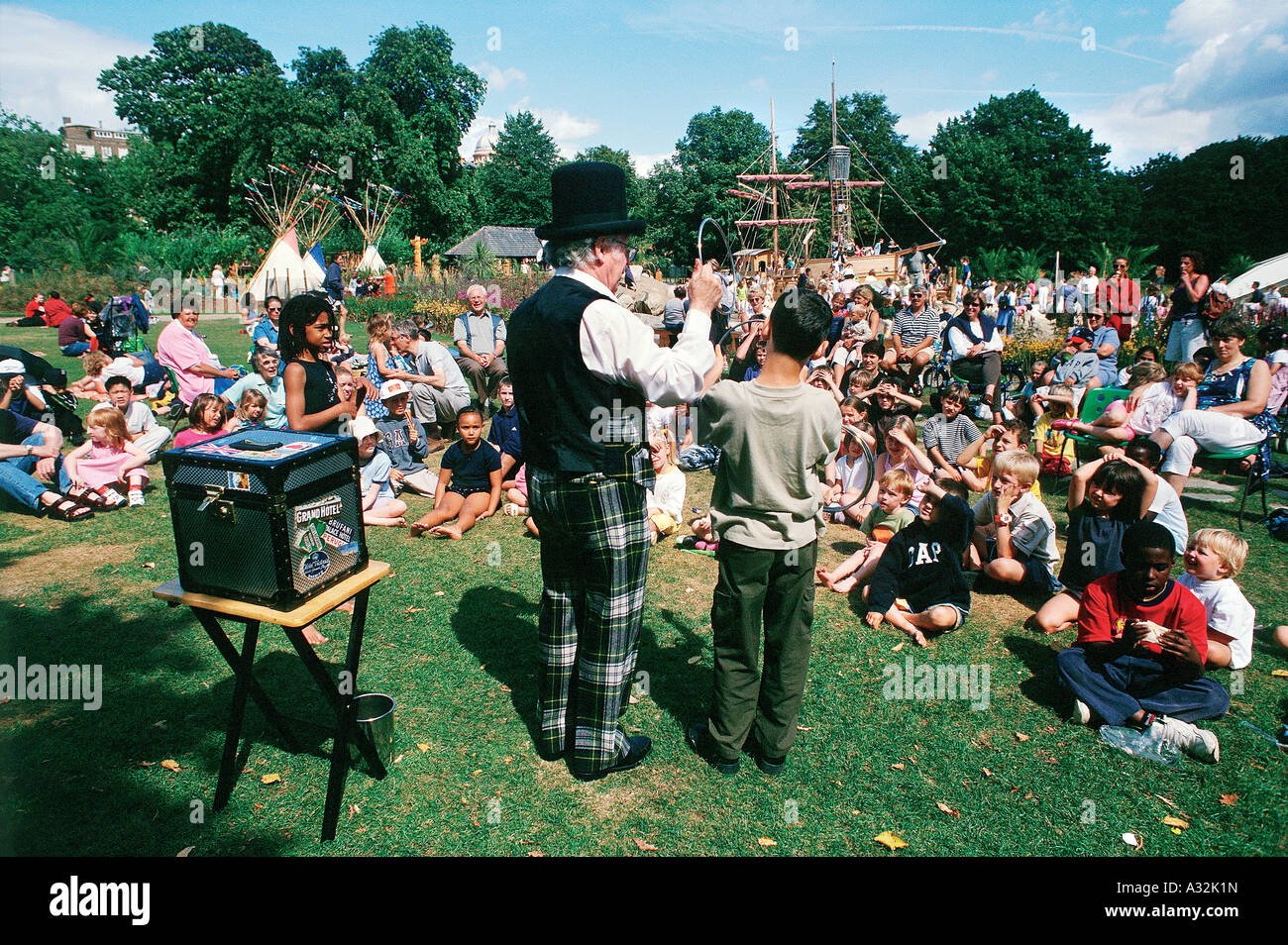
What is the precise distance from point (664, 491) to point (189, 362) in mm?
7633

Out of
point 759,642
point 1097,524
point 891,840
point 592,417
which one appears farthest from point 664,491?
point 891,840

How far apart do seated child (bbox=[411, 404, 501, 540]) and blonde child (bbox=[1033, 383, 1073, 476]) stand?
6.39 meters

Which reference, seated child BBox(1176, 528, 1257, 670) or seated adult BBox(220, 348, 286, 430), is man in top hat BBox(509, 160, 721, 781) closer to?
seated child BBox(1176, 528, 1257, 670)

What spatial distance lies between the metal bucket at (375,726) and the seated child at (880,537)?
3.66 meters

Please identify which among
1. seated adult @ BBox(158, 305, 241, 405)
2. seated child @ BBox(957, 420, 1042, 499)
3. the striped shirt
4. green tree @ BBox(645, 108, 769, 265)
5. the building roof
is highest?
green tree @ BBox(645, 108, 769, 265)

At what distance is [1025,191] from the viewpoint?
47688mm

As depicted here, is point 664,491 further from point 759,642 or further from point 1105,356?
point 1105,356

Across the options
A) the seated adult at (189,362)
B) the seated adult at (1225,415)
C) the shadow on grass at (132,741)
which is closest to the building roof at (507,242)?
the seated adult at (189,362)

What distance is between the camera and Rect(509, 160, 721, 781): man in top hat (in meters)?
3.04

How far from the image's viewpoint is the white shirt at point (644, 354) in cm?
299

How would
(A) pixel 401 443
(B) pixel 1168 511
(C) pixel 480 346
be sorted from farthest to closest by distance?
(C) pixel 480 346 → (A) pixel 401 443 → (B) pixel 1168 511

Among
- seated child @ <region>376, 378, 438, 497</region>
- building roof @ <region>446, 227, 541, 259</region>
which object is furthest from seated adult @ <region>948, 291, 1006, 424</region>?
building roof @ <region>446, 227, 541, 259</region>

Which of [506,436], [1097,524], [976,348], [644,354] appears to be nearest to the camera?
[644,354]

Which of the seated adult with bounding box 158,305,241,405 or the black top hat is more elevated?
the black top hat
